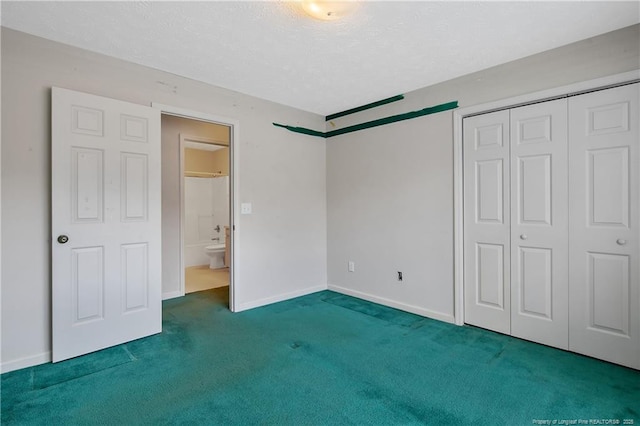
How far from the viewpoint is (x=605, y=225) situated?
8.02 ft

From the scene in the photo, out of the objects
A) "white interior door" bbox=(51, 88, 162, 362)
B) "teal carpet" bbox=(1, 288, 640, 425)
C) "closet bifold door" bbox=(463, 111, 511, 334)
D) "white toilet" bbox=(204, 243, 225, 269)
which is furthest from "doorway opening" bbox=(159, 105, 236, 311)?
"closet bifold door" bbox=(463, 111, 511, 334)

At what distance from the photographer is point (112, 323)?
2.74 meters

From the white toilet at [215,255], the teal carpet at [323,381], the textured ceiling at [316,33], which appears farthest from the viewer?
the white toilet at [215,255]

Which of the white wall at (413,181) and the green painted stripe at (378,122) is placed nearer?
the white wall at (413,181)

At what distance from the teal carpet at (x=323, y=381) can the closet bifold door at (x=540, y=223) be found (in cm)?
24

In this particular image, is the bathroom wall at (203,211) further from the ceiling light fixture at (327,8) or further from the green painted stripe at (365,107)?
the ceiling light fixture at (327,8)

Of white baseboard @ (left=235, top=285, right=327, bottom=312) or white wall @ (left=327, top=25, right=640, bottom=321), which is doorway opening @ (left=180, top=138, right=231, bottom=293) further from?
white wall @ (left=327, top=25, right=640, bottom=321)

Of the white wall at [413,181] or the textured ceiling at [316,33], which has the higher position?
the textured ceiling at [316,33]

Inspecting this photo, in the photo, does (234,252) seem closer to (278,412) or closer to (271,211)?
(271,211)

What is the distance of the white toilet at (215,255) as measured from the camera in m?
6.03

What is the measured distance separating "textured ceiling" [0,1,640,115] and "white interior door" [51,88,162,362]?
52 centimetres

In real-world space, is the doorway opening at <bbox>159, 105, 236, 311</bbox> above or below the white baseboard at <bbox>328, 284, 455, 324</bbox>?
above

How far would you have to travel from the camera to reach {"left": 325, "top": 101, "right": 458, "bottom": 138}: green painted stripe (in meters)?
3.27

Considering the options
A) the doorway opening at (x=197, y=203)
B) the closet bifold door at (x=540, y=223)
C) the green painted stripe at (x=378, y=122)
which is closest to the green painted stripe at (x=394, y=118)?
the green painted stripe at (x=378, y=122)
